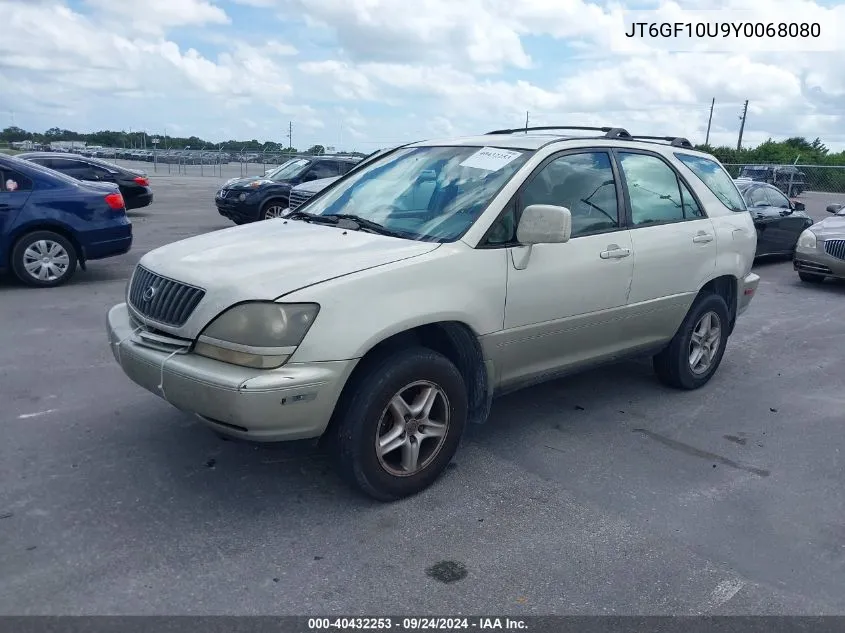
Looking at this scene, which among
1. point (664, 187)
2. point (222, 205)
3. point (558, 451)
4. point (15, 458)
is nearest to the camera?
point (15, 458)

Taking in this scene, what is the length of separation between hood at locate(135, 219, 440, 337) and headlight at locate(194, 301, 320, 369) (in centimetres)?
6

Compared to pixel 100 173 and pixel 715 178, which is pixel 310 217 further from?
pixel 100 173

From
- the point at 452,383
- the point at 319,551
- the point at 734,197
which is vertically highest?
the point at 734,197

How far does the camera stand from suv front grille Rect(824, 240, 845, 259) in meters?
10.3

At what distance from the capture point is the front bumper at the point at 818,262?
10.3 meters

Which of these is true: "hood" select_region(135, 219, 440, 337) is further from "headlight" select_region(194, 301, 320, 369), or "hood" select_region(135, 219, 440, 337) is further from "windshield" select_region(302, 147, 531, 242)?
"windshield" select_region(302, 147, 531, 242)

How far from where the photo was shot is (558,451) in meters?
4.45

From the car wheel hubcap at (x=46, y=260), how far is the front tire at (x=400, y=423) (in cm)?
643

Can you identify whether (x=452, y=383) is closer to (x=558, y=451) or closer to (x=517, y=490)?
(x=517, y=490)

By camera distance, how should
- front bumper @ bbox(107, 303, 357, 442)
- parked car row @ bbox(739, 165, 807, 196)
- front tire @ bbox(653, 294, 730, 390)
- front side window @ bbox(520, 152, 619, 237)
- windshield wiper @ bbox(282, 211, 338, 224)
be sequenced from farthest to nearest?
1. parked car row @ bbox(739, 165, 807, 196)
2. front tire @ bbox(653, 294, 730, 390)
3. windshield wiper @ bbox(282, 211, 338, 224)
4. front side window @ bbox(520, 152, 619, 237)
5. front bumper @ bbox(107, 303, 357, 442)

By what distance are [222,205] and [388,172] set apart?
1067 cm

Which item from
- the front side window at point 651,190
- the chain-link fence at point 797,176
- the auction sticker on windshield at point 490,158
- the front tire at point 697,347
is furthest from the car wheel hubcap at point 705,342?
the chain-link fence at point 797,176

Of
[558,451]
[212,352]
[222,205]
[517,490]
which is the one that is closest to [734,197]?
[558,451]

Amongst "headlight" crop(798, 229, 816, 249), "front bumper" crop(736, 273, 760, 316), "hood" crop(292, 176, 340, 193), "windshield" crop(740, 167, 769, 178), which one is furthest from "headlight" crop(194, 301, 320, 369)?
"windshield" crop(740, 167, 769, 178)
